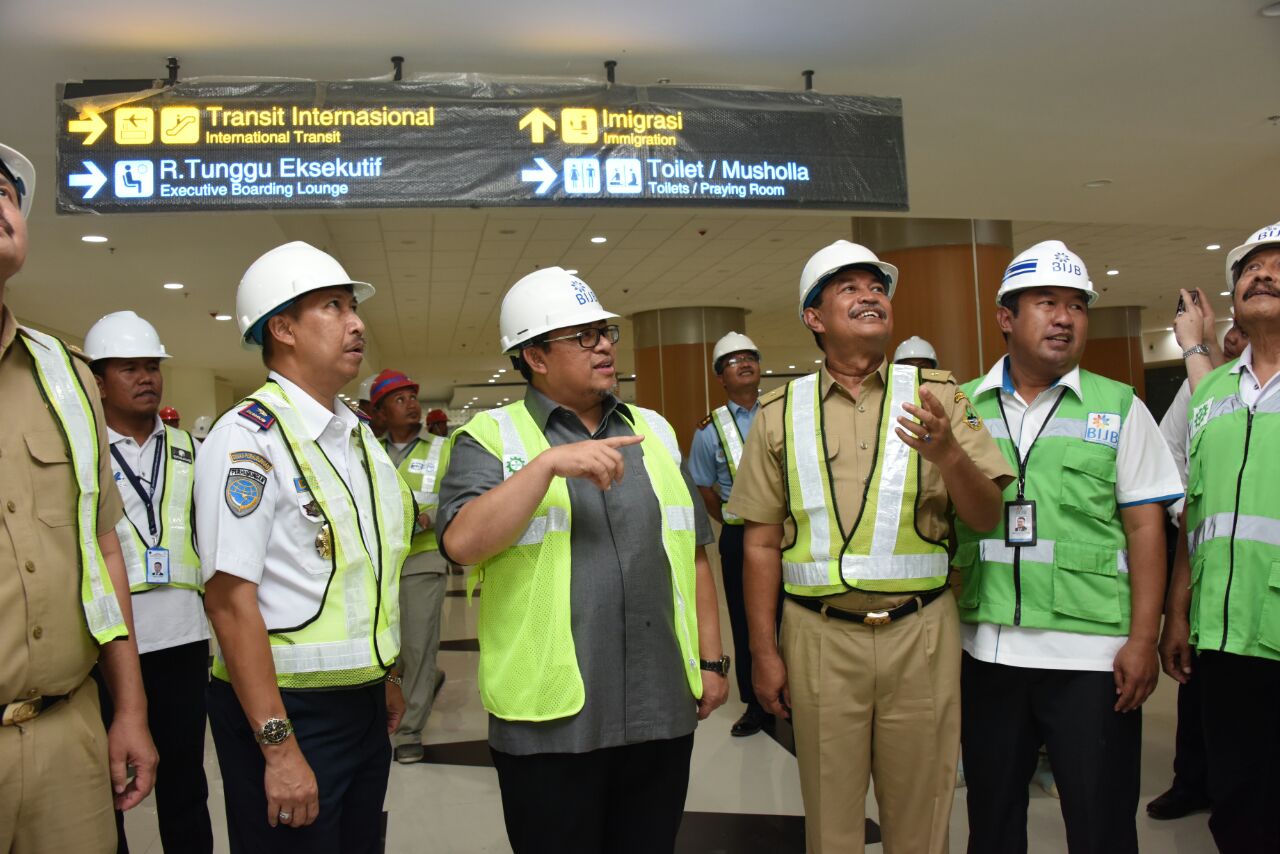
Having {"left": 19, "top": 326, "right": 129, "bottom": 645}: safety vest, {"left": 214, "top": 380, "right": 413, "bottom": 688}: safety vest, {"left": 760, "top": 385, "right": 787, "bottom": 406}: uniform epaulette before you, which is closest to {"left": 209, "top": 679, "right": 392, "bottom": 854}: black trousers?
{"left": 214, "top": 380, "right": 413, "bottom": 688}: safety vest

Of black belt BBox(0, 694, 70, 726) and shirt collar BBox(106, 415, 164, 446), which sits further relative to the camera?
shirt collar BBox(106, 415, 164, 446)

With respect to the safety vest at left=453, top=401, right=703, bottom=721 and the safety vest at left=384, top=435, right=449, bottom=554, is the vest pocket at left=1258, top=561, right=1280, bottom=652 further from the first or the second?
the safety vest at left=384, top=435, right=449, bottom=554

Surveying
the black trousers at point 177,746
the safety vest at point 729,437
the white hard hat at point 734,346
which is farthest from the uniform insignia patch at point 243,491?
the white hard hat at point 734,346

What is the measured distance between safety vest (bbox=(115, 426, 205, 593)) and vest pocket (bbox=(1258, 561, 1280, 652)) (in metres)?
2.83

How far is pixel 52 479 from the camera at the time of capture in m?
1.58

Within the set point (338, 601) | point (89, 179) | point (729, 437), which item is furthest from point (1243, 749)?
point (89, 179)

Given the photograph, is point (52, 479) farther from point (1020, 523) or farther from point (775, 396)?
point (1020, 523)

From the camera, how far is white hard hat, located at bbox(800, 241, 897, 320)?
2404 millimetres

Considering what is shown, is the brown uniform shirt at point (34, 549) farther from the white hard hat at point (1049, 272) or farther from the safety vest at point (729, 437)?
the safety vest at point (729, 437)

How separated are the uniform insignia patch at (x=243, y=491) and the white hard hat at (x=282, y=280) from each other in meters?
0.37

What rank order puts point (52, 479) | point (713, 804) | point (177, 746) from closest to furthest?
point (52, 479), point (177, 746), point (713, 804)

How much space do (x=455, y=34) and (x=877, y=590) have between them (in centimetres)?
314

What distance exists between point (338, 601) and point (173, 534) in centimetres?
146

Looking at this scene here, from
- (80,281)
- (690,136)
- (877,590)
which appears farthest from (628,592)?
(80,281)
